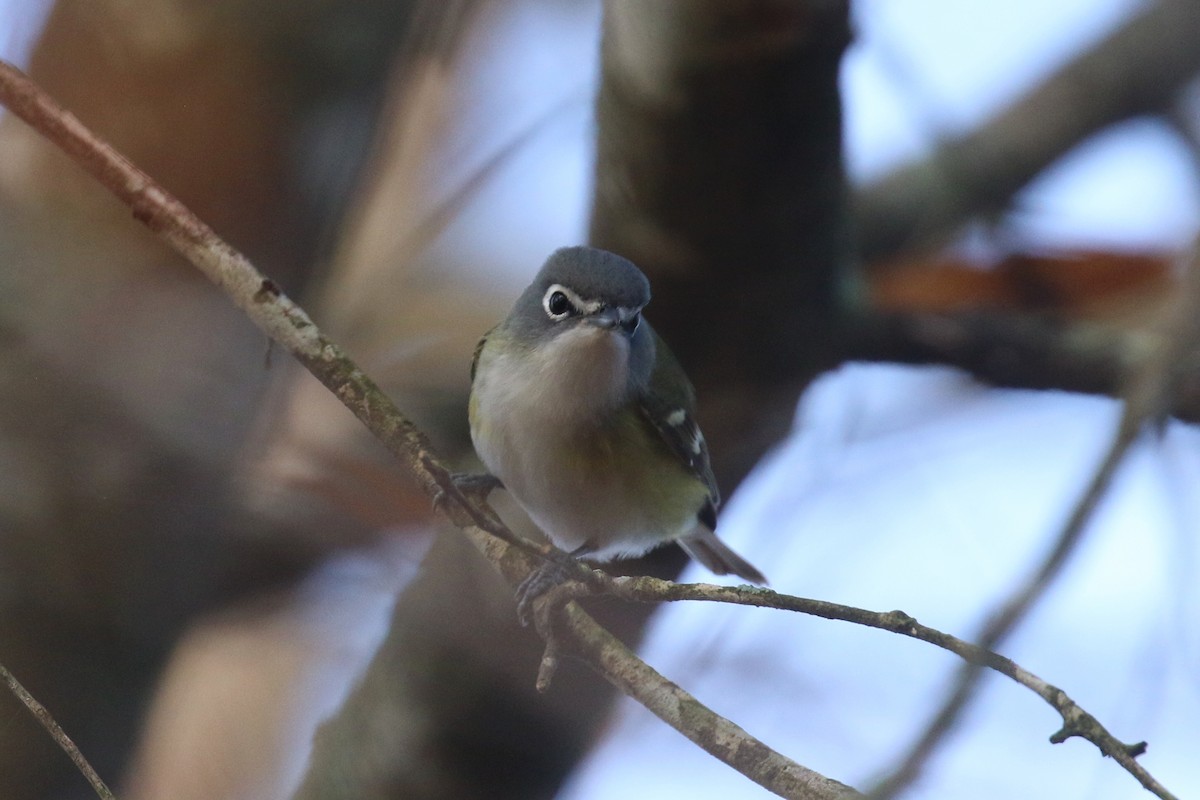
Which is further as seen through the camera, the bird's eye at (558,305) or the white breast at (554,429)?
the white breast at (554,429)

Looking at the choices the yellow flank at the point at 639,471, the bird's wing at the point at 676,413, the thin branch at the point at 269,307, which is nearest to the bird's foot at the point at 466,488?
the thin branch at the point at 269,307

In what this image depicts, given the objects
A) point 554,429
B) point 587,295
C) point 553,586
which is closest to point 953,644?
point 553,586

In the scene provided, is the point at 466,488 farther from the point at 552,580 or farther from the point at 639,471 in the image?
the point at 639,471

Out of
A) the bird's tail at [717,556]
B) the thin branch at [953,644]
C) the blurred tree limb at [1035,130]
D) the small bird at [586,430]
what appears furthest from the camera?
the blurred tree limb at [1035,130]

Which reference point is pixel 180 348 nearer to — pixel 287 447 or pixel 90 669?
pixel 287 447

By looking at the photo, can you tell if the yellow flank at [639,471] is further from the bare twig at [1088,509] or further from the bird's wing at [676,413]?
the bare twig at [1088,509]

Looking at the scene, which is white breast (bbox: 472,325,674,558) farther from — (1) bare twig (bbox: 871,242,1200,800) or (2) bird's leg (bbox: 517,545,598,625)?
(1) bare twig (bbox: 871,242,1200,800)

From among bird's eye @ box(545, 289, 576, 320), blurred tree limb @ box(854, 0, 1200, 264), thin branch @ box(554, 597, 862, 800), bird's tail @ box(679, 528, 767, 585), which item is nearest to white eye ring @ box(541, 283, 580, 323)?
bird's eye @ box(545, 289, 576, 320)
